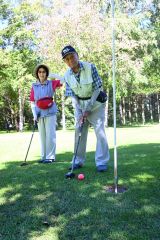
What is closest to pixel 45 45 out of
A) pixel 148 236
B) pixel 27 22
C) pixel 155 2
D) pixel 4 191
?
pixel 27 22

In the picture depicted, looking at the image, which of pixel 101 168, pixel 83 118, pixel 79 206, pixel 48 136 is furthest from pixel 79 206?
pixel 48 136

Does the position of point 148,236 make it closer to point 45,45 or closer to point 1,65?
point 45,45

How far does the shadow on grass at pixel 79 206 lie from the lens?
4.23 m

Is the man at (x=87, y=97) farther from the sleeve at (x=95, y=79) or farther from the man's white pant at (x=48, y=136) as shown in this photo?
the man's white pant at (x=48, y=136)

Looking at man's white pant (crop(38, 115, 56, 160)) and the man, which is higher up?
the man

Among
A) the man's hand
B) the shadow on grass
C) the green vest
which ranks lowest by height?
the shadow on grass

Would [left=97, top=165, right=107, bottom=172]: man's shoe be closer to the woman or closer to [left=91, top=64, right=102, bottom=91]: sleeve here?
[left=91, top=64, right=102, bottom=91]: sleeve

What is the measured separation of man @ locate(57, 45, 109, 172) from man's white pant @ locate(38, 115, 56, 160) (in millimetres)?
1440

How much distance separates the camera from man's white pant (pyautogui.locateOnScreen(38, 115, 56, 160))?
30.6 feet

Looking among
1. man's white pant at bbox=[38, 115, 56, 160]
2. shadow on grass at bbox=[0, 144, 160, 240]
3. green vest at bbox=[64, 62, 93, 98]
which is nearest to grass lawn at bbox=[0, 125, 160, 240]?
shadow on grass at bbox=[0, 144, 160, 240]

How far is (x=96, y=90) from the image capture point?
298 inches

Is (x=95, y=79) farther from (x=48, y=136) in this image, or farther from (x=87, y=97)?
(x=48, y=136)

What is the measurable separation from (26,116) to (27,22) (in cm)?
1634

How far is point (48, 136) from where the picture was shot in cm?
933
